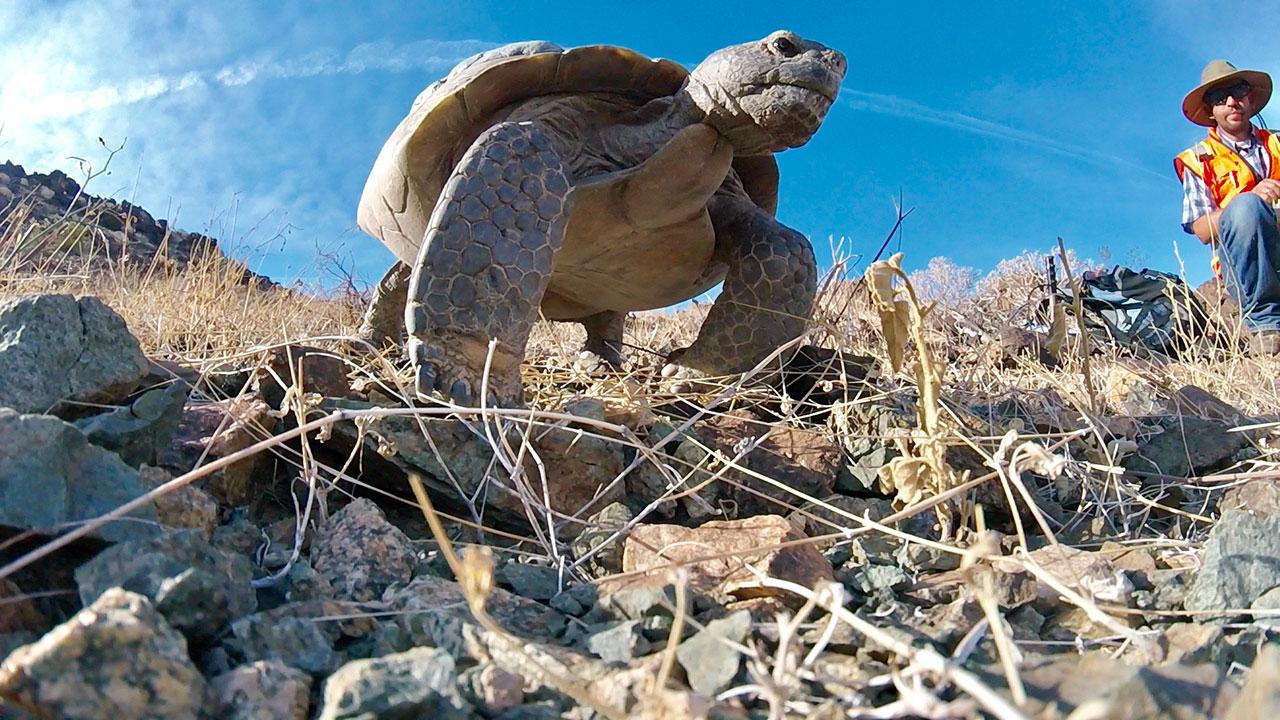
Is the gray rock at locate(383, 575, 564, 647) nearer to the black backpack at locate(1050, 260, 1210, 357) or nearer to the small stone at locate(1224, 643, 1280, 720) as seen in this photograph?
the small stone at locate(1224, 643, 1280, 720)

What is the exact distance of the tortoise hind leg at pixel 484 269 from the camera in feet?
6.50

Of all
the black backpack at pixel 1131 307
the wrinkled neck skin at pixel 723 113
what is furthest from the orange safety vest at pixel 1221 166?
the wrinkled neck skin at pixel 723 113

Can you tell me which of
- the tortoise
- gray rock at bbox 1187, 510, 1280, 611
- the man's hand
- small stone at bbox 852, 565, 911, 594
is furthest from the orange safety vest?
small stone at bbox 852, 565, 911, 594

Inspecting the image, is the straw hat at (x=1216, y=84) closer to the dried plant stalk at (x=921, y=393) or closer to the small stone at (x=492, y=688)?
the dried plant stalk at (x=921, y=393)

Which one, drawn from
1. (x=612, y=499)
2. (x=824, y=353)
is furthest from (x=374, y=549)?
(x=824, y=353)

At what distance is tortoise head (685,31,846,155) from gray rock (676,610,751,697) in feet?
5.74

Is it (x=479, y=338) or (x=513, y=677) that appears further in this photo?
(x=479, y=338)

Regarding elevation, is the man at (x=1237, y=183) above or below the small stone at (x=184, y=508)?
above

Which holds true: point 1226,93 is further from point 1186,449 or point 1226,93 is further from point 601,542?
point 601,542

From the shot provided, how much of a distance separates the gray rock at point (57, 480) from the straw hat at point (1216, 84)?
21.2 ft

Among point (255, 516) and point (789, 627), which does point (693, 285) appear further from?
point (789, 627)

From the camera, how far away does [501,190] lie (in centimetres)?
211

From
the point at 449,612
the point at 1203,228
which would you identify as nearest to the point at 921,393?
the point at 449,612

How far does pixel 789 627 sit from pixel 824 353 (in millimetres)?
1951
